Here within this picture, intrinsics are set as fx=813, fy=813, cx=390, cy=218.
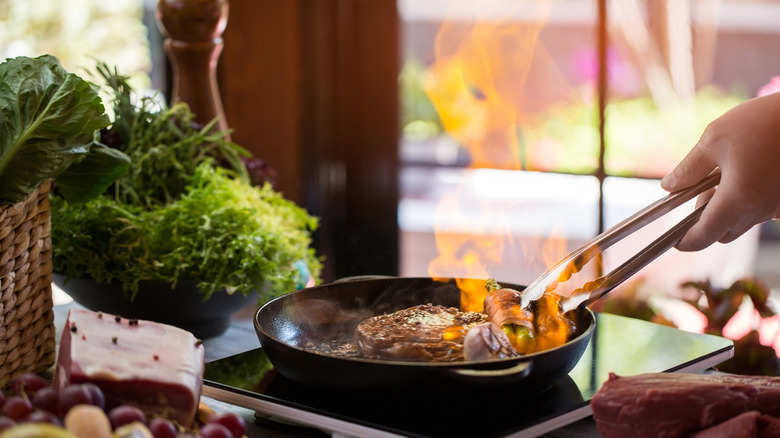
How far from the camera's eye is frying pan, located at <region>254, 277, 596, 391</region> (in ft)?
2.81

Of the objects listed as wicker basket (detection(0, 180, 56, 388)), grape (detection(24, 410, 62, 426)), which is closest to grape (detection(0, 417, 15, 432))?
grape (detection(24, 410, 62, 426))

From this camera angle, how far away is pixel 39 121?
3.56 feet

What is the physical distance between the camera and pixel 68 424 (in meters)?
0.72

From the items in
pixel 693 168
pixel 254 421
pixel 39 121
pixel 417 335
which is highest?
pixel 39 121

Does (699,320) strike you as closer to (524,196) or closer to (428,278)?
(524,196)

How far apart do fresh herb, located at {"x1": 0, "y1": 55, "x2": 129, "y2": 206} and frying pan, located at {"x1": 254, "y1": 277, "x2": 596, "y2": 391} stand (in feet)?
1.17

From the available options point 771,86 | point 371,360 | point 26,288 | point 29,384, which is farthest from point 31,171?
point 771,86

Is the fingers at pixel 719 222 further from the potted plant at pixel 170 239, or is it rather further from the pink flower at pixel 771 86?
the pink flower at pixel 771 86

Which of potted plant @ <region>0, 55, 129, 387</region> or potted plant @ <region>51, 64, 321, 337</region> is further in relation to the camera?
potted plant @ <region>51, 64, 321, 337</region>

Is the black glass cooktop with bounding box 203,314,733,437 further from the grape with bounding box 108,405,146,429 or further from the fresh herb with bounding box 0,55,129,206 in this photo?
the fresh herb with bounding box 0,55,129,206

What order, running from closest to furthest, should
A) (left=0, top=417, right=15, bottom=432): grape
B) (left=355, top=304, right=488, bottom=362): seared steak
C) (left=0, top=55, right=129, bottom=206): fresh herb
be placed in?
(left=0, top=417, right=15, bottom=432): grape < (left=355, top=304, right=488, bottom=362): seared steak < (left=0, top=55, right=129, bottom=206): fresh herb

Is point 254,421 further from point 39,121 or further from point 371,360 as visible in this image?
point 39,121

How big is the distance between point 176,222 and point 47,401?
0.65 meters

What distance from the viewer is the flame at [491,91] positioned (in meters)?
2.65
